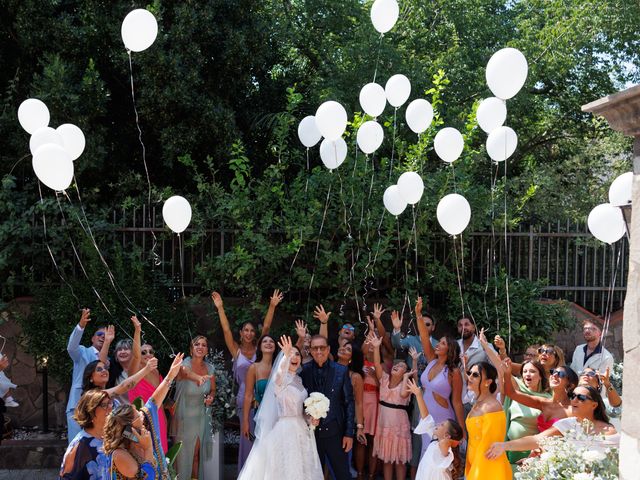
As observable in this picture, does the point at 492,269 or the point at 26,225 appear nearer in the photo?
the point at 26,225

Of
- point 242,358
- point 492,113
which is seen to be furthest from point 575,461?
point 492,113

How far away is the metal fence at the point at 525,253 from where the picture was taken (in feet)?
31.6

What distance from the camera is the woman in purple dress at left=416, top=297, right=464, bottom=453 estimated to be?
7449mm

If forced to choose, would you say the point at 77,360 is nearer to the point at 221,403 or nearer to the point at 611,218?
the point at 221,403

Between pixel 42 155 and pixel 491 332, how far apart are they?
5210 millimetres

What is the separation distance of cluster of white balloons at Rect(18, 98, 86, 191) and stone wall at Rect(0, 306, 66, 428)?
2706 millimetres

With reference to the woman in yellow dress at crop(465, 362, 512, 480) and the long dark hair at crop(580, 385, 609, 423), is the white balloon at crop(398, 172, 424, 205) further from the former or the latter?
the long dark hair at crop(580, 385, 609, 423)

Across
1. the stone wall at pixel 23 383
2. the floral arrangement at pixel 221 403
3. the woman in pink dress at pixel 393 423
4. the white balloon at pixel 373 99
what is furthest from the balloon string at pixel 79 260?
the white balloon at pixel 373 99

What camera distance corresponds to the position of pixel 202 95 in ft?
34.3

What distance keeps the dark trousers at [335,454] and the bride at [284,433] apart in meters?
0.28

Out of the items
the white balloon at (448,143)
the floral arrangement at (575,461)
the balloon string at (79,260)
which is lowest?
the floral arrangement at (575,461)

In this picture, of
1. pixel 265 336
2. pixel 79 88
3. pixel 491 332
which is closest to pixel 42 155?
pixel 265 336

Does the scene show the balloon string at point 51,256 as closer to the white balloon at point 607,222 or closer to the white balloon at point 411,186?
the white balloon at point 411,186

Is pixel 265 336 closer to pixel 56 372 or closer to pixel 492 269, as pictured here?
pixel 56 372
